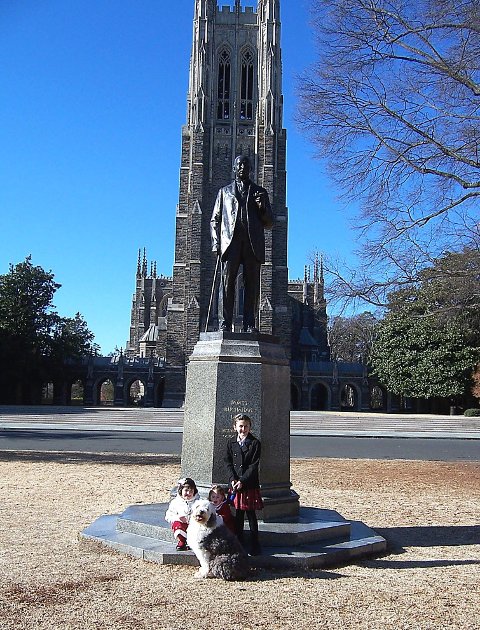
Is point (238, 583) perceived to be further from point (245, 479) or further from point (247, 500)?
point (245, 479)

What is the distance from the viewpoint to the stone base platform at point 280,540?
20.9 feet

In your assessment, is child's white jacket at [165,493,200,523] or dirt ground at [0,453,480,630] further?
child's white jacket at [165,493,200,523]

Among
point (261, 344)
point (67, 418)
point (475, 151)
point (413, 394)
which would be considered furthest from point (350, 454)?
point (413, 394)

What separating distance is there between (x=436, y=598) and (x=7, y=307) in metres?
50.5

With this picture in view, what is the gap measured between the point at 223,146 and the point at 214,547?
2103 inches

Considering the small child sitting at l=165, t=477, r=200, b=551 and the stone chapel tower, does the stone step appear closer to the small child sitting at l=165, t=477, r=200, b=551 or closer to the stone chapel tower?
the small child sitting at l=165, t=477, r=200, b=551

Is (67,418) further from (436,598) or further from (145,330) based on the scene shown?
(145,330)

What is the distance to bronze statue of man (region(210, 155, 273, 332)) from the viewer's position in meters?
8.18

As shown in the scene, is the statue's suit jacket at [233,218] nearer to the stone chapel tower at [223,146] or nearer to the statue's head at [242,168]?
the statue's head at [242,168]

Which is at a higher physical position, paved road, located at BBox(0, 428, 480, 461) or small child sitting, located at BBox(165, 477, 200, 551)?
small child sitting, located at BBox(165, 477, 200, 551)

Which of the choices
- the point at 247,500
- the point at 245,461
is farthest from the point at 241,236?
the point at 247,500

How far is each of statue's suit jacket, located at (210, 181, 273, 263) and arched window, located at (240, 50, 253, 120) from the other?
53.3 meters

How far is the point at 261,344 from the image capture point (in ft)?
25.9

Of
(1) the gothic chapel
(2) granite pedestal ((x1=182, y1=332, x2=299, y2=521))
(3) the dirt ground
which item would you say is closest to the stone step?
Result: (2) granite pedestal ((x1=182, y1=332, x2=299, y2=521))
